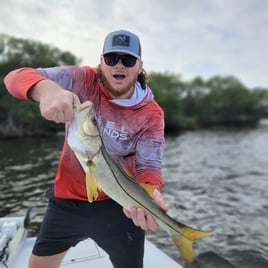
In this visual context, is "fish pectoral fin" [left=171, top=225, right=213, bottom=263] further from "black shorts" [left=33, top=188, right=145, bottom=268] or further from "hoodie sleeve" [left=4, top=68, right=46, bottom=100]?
"hoodie sleeve" [left=4, top=68, right=46, bottom=100]

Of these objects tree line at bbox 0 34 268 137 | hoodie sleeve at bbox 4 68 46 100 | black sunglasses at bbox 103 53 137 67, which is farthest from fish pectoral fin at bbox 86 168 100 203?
tree line at bbox 0 34 268 137

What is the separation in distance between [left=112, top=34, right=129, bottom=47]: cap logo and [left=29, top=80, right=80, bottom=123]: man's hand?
0.70 metres

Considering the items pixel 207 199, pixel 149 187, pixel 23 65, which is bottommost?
pixel 207 199

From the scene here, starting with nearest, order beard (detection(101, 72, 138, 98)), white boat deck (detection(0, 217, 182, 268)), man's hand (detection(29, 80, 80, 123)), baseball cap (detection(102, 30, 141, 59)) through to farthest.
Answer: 1. man's hand (detection(29, 80, 80, 123))
2. baseball cap (detection(102, 30, 141, 59))
3. beard (detection(101, 72, 138, 98))
4. white boat deck (detection(0, 217, 182, 268))

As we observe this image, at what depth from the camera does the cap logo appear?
267 cm

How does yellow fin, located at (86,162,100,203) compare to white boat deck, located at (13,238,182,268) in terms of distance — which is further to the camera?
white boat deck, located at (13,238,182,268)

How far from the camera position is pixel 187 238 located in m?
2.41

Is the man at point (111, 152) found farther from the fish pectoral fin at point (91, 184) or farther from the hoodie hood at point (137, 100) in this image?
the fish pectoral fin at point (91, 184)

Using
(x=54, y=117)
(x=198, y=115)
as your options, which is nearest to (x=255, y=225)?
(x=54, y=117)

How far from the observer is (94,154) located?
2143 millimetres

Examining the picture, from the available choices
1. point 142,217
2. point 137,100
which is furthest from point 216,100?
point 142,217

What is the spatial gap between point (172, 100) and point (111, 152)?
61802 millimetres

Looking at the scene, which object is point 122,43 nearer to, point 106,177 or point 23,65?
point 106,177

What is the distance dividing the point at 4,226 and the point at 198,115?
2820 inches
